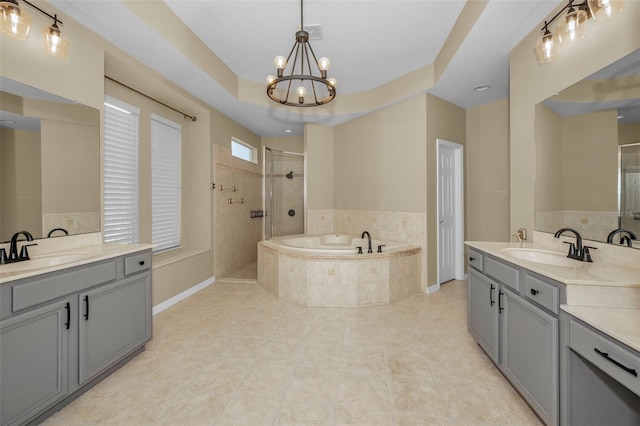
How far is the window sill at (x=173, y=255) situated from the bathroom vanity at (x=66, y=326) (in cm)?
115

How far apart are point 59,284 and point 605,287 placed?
2.72 meters

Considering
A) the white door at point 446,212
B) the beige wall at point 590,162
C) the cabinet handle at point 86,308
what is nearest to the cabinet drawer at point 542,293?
the beige wall at point 590,162

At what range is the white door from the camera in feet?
12.5

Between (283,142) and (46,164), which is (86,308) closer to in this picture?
(46,164)

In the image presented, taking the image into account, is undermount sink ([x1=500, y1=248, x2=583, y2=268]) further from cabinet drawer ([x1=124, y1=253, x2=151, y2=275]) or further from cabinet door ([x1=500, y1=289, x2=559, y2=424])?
cabinet drawer ([x1=124, y1=253, x2=151, y2=275])

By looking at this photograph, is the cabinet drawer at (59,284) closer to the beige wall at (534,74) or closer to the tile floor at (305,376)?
the tile floor at (305,376)

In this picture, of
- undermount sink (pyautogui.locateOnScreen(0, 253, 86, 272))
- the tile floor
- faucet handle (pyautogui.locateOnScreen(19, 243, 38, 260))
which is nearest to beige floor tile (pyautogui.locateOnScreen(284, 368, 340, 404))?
the tile floor

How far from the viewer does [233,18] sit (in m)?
2.47

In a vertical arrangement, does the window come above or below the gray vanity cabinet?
above

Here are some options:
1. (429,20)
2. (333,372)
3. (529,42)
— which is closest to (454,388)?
(333,372)

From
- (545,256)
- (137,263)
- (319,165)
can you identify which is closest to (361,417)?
(545,256)

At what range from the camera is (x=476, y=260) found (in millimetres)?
2137

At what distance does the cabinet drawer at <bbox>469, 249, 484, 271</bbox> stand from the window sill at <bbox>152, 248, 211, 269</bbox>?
316 centimetres

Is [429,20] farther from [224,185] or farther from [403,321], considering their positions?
[224,185]
